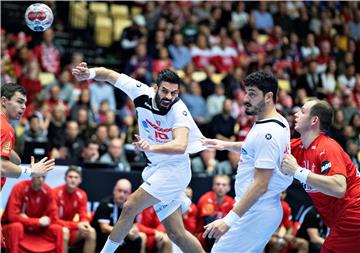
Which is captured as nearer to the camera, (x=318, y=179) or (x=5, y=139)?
(x=318, y=179)

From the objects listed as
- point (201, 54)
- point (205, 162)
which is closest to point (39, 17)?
point (205, 162)

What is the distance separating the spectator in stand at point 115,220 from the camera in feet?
38.8

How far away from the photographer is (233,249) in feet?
25.2

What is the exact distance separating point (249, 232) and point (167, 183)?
1579 mm

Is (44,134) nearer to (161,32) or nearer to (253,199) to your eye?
Answer: (161,32)

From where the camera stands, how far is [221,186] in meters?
12.5

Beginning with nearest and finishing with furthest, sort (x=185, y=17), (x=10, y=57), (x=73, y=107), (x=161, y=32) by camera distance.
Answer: (x=73, y=107) < (x=10, y=57) < (x=161, y=32) < (x=185, y=17)

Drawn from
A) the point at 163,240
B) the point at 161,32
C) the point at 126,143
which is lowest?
the point at 163,240

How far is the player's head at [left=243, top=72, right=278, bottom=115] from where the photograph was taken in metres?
7.69

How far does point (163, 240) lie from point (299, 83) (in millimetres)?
9417

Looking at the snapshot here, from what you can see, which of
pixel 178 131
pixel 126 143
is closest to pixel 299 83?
pixel 126 143

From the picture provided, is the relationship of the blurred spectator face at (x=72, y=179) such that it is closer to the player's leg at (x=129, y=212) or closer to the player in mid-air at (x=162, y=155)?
the player in mid-air at (x=162, y=155)

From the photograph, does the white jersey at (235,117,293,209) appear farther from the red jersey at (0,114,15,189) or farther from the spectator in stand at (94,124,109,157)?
the spectator in stand at (94,124,109,157)

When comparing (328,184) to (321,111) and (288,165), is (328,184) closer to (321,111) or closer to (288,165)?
(288,165)
